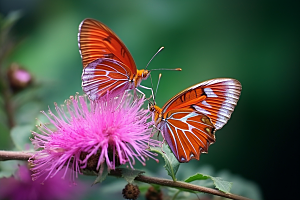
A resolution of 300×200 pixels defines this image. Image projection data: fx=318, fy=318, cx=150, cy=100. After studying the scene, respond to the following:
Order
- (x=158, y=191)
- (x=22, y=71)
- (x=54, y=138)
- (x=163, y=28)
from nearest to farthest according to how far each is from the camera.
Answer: (x=54, y=138), (x=158, y=191), (x=22, y=71), (x=163, y=28)

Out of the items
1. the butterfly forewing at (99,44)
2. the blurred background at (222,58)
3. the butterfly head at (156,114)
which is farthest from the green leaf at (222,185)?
the blurred background at (222,58)

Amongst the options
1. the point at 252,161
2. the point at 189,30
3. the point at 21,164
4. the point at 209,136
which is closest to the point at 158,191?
the point at 209,136

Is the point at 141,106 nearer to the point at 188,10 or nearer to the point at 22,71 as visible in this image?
the point at 22,71

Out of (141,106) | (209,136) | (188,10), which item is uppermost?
(188,10)

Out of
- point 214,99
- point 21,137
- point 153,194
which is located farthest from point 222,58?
point 21,137

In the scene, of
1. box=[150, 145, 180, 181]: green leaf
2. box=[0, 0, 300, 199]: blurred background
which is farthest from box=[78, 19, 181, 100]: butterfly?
box=[0, 0, 300, 199]: blurred background

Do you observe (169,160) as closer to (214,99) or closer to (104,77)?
(214,99)
